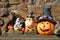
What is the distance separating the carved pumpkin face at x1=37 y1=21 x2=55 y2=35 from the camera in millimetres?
1402

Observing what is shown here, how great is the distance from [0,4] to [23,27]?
76cm

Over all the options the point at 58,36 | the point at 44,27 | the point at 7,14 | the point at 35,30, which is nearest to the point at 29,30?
the point at 35,30

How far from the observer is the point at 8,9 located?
2.23 m

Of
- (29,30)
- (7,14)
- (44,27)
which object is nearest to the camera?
(44,27)

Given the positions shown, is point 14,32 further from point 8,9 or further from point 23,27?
point 8,9

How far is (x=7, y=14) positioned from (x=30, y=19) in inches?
27.6

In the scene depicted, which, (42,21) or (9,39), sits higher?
(42,21)

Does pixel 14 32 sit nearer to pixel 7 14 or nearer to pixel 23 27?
pixel 23 27

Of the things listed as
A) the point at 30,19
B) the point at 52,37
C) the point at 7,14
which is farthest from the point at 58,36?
the point at 7,14

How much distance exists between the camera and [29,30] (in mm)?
1505

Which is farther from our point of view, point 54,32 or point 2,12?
point 2,12

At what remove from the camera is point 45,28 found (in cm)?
140

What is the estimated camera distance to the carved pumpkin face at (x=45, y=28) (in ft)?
4.60

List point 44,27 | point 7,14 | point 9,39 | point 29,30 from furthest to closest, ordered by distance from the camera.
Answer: point 7,14
point 29,30
point 44,27
point 9,39
